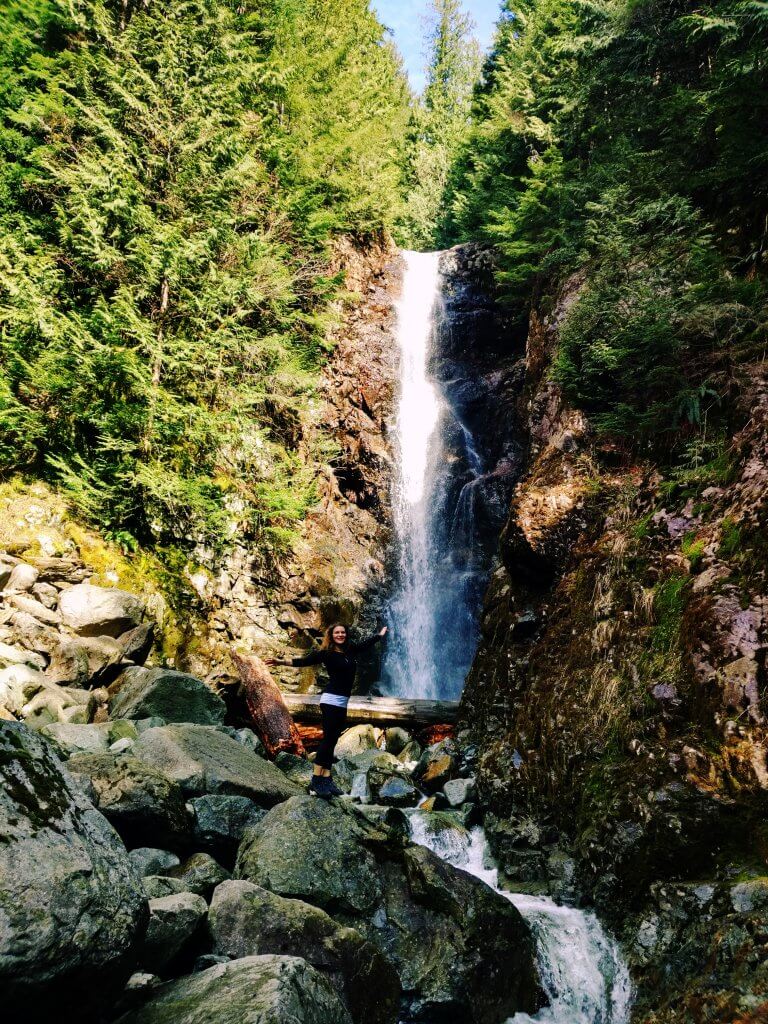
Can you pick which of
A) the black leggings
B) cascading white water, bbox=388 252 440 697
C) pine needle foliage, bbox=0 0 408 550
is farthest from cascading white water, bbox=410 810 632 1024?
cascading white water, bbox=388 252 440 697

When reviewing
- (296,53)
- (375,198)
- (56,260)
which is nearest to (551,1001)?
(56,260)

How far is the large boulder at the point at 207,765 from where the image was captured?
18.5ft

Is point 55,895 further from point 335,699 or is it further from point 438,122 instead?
point 438,122

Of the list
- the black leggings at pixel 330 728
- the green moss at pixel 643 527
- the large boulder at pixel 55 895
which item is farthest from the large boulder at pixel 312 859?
the green moss at pixel 643 527

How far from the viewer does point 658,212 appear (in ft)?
32.3

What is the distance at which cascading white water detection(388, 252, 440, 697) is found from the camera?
1590 cm

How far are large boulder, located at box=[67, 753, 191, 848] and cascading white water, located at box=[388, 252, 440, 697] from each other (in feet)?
36.3

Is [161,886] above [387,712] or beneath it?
above

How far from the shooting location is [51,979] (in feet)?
7.23

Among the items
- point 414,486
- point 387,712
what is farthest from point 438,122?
point 387,712

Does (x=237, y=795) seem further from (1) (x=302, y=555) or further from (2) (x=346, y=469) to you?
(2) (x=346, y=469)

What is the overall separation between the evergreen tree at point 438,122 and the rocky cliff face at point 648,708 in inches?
1127

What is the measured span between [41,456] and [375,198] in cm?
1488

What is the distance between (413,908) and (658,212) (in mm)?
10970
